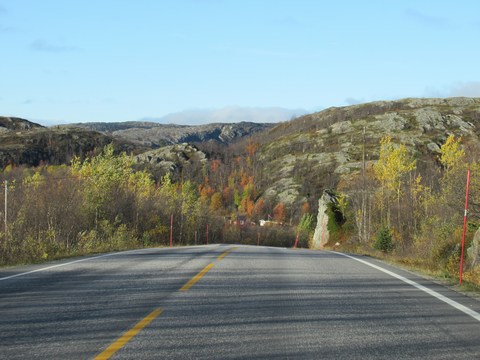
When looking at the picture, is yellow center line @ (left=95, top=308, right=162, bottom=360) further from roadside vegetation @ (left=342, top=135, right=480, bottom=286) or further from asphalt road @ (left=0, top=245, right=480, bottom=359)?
roadside vegetation @ (left=342, top=135, right=480, bottom=286)

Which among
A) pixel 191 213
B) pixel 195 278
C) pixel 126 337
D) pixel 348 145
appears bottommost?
pixel 191 213

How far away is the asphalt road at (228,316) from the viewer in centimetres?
563

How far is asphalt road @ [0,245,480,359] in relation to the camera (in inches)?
222

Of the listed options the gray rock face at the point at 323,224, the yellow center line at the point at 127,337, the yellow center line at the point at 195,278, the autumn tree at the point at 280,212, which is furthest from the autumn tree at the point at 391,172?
the autumn tree at the point at 280,212

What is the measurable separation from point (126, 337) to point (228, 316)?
159cm

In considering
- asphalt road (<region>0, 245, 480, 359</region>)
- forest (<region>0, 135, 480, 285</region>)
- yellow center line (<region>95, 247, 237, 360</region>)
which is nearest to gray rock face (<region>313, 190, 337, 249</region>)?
forest (<region>0, 135, 480, 285</region>)

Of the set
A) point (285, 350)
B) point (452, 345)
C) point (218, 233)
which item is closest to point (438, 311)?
point (452, 345)

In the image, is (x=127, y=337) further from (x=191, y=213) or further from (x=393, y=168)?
(x=191, y=213)

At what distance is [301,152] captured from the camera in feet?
608

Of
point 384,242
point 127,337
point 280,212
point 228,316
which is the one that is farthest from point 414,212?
point 280,212

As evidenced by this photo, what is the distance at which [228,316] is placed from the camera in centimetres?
721

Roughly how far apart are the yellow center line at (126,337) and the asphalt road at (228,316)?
0.01 metres

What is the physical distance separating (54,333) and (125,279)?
14.4 ft

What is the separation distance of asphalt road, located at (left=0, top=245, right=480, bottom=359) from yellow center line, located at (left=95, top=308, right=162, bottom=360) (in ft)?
0.04
